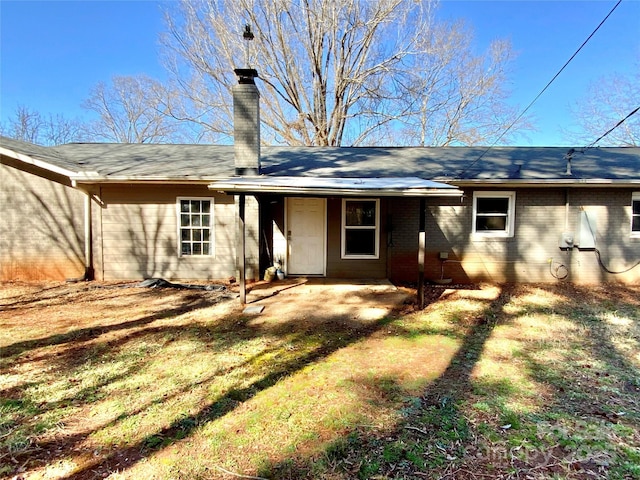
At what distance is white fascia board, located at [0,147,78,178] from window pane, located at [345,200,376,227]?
249 inches

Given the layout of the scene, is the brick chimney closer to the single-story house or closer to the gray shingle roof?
the single-story house

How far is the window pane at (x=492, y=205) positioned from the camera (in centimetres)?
891

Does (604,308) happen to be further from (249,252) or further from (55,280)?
(55,280)

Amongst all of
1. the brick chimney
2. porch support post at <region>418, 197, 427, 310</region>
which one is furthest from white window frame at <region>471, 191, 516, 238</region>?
the brick chimney

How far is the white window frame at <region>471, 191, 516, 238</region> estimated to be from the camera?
8820 mm

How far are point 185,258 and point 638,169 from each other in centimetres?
1168

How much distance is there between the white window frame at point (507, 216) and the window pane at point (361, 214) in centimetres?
250

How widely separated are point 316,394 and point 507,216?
7495 mm

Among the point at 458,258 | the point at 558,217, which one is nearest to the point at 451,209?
the point at 458,258

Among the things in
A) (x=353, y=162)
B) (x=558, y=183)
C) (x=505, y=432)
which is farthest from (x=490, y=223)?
(x=505, y=432)

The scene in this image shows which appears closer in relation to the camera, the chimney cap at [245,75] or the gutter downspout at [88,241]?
the chimney cap at [245,75]

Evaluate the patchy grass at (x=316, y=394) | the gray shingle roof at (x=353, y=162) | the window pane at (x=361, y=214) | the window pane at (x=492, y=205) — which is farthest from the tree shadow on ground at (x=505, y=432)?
the gray shingle roof at (x=353, y=162)

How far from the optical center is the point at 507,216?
8898 millimetres

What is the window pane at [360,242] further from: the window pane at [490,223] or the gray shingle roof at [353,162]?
the window pane at [490,223]
